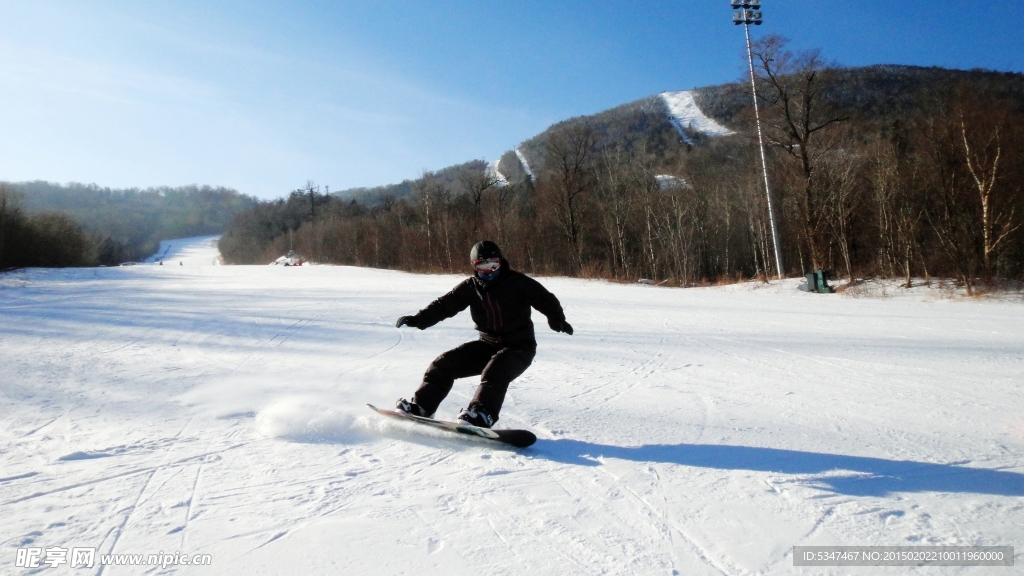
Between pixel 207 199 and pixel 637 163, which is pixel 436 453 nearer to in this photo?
pixel 637 163

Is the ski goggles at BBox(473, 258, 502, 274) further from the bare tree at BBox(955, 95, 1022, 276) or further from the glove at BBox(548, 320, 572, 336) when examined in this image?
the bare tree at BBox(955, 95, 1022, 276)

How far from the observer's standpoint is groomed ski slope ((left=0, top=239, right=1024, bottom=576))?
8.48ft

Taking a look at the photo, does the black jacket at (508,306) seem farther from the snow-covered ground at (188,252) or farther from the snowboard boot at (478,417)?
the snow-covered ground at (188,252)

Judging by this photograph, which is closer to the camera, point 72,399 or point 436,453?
point 436,453

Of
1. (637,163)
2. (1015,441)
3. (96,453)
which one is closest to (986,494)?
(1015,441)

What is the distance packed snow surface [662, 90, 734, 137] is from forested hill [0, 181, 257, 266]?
85.6 meters

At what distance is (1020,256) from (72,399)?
2669cm

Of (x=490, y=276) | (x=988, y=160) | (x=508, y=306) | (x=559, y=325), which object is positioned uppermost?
(x=988, y=160)

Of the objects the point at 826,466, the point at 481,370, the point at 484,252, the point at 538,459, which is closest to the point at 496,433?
the point at 538,459

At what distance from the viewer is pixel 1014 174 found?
53.1 feet

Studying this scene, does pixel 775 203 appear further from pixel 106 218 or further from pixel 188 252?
pixel 106 218

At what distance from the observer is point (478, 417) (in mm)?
4004

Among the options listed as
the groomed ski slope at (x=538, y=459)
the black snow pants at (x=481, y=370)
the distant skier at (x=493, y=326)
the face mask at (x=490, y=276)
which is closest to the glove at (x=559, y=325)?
the distant skier at (x=493, y=326)

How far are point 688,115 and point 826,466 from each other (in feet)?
388
